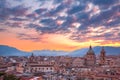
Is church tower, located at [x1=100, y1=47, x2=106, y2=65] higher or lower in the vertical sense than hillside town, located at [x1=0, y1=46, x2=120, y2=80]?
higher

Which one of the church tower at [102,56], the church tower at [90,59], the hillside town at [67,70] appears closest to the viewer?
the hillside town at [67,70]

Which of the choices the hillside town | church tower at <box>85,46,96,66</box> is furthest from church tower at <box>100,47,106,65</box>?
church tower at <box>85,46,96,66</box>

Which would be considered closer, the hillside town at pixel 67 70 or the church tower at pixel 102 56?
the hillside town at pixel 67 70

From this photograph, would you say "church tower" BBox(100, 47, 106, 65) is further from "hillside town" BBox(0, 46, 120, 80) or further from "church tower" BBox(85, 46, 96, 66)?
"church tower" BBox(85, 46, 96, 66)

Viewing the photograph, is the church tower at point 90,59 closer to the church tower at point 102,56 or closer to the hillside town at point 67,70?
the hillside town at point 67,70

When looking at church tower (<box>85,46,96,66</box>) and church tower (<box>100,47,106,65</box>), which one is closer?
church tower (<box>100,47,106,65</box>)

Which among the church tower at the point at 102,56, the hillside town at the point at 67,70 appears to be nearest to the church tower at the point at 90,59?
the hillside town at the point at 67,70

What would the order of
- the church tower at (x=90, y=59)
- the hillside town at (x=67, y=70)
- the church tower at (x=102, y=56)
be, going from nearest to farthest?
1. the hillside town at (x=67, y=70)
2. the church tower at (x=102, y=56)
3. the church tower at (x=90, y=59)

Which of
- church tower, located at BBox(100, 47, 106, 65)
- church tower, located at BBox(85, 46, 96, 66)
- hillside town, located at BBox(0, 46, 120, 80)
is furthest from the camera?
church tower, located at BBox(85, 46, 96, 66)

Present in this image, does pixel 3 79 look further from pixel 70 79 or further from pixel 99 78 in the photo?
pixel 99 78

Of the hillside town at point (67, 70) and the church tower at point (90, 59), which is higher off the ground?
the church tower at point (90, 59)

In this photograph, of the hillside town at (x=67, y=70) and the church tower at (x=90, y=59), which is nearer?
the hillside town at (x=67, y=70)

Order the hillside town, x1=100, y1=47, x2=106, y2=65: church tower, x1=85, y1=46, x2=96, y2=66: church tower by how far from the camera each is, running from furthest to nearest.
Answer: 1. x1=85, y1=46, x2=96, y2=66: church tower
2. x1=100, y1=47, x2=106, y2=65: church tower
3. the hillside town

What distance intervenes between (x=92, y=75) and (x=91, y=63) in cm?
2236
